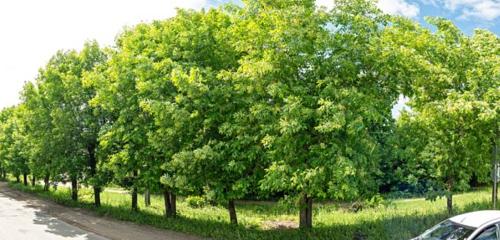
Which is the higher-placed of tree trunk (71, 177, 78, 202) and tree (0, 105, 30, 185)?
tree (0, 105, 30, 185)

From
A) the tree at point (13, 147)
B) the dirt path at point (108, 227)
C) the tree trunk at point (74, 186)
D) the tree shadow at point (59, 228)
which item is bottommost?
the tree shadow at point (59, 228)

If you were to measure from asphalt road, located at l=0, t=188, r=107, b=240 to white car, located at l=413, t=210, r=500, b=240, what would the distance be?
479 inches

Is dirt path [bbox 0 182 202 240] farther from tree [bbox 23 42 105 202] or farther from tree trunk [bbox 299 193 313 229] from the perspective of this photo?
tree trunk [bbox 299 193 313 229]

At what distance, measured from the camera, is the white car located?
9.17 meters

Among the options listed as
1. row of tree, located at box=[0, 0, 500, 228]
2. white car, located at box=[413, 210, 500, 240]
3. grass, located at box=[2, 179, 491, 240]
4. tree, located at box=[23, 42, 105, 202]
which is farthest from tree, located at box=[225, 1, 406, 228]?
tree, located at box=[23, 42, 105, 202]

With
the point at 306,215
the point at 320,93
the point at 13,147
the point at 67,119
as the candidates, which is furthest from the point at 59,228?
the point at 13,147

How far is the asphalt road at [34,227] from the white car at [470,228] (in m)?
12.2

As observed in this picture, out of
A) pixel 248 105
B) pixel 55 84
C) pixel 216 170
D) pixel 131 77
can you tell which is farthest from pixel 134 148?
pixel 55 84

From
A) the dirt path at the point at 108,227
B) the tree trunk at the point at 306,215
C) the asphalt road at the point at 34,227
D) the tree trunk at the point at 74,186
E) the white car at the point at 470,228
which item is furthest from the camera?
the tree trunk at the point at 74,186

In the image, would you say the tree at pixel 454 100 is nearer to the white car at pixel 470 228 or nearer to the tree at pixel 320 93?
the tree at pixel 320 93

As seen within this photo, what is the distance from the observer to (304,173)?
1250 centimetres

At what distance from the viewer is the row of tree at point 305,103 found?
1275 centimetres

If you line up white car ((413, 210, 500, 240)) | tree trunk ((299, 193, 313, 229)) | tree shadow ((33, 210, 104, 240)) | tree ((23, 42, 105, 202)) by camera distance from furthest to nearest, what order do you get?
tree ((23, 42, 105, 202))
tree shadow ((33, 210, 104, 240))
tree trunk ((299, 193, 313, 229))
white car ((413, 210, 500, 240))

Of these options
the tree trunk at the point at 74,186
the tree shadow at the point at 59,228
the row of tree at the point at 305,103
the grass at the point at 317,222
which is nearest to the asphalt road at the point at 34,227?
the tree shadow at the point at 59,228
